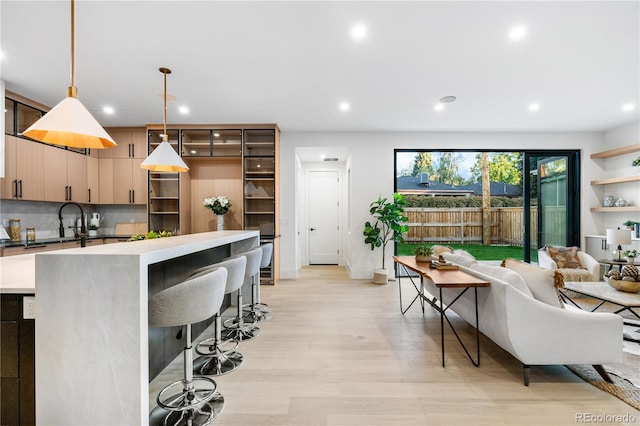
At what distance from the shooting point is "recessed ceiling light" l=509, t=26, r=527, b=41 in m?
2.50

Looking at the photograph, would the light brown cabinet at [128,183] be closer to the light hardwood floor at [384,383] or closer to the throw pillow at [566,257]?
the light hardwood floor at [384,383]

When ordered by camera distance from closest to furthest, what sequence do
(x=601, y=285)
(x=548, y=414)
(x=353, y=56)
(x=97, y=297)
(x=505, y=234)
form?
(x=97, y=297)
(x=548, y=414)
(x=353, y=56)
(x=601, y=285)
(x=505, y=234)

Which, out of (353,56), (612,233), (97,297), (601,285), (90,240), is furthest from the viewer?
(90,240)

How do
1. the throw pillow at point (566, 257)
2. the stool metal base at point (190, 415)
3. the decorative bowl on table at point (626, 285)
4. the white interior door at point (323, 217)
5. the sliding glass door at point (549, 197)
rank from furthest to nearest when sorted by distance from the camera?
1. the white interior door at point (323, 217)
2. the sliding glass door at point (549, 197)
3. the throw pillow at point (566, 257)
4. the decorative bowl on table at point (626, 285)
5. the stool metal base at point (190, 415)

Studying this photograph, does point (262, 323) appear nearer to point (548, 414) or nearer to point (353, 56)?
point (548, 414)

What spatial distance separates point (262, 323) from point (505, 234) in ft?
26.4

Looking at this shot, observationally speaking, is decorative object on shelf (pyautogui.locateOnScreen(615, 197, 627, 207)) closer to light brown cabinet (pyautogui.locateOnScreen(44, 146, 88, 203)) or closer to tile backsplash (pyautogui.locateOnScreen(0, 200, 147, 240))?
tile backsplash (pyautogui.locateOnScreen(0, 200, 147, 240))

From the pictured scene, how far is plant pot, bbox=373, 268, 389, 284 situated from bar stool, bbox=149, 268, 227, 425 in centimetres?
373

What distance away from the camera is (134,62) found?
3068 millimetres

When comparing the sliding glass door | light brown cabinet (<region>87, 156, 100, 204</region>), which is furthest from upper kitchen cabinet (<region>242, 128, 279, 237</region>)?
the sliding glass door

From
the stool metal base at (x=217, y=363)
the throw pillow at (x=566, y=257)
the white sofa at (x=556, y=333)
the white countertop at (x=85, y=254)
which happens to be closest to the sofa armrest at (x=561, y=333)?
the white sofa at (x=556, y=333)

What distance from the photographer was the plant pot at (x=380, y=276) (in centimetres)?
530

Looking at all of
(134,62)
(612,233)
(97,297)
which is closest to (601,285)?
(612,233)

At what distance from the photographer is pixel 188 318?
1.69 metres
